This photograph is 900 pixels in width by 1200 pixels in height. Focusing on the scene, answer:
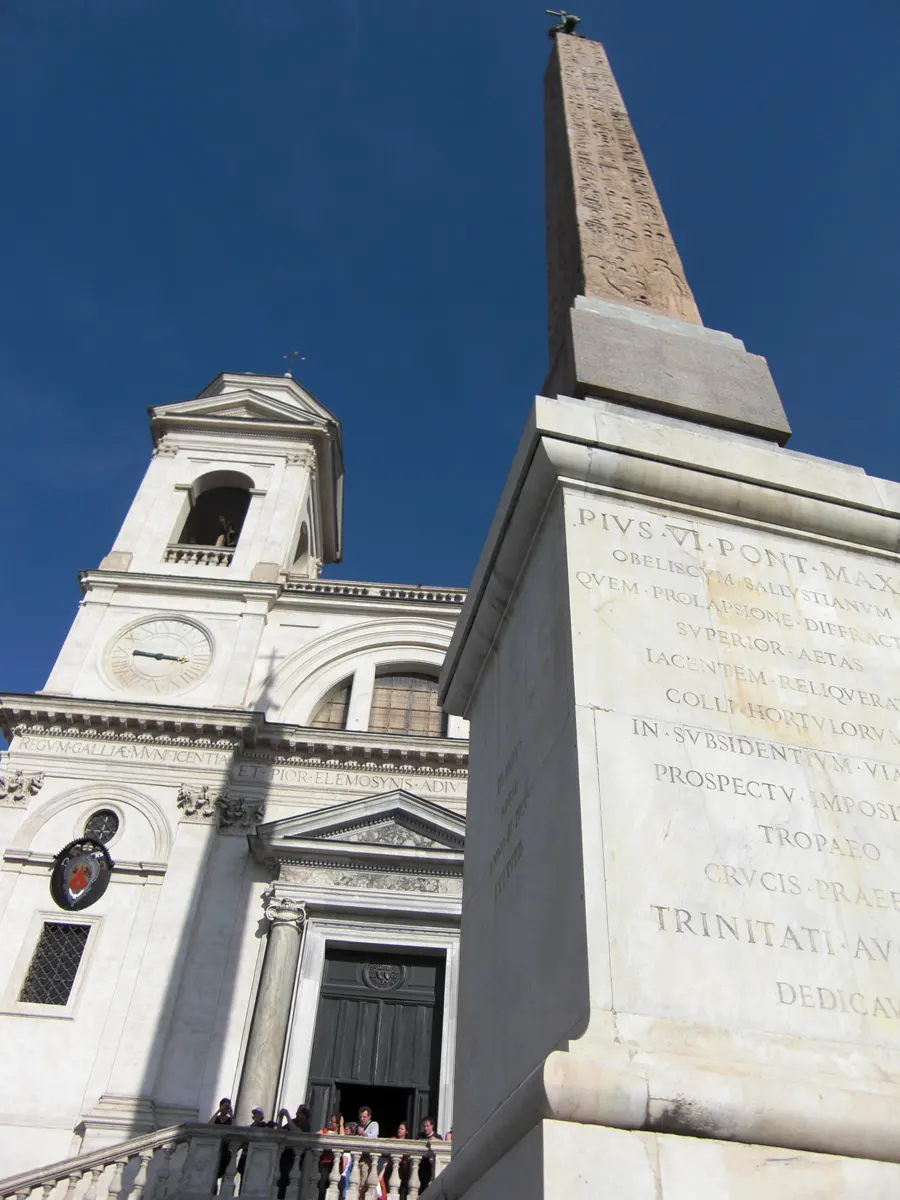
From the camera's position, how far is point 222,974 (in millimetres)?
14945

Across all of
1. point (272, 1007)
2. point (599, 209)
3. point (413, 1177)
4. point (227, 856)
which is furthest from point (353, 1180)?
point (599, 209)

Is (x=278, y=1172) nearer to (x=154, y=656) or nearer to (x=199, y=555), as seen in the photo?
(x=154, y=656)

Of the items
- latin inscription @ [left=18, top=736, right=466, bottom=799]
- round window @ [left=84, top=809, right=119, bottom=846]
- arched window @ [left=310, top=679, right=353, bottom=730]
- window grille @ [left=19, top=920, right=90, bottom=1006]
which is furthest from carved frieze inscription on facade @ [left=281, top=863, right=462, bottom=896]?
arched window @ [left=310, top=679, right=353, bottom=730]

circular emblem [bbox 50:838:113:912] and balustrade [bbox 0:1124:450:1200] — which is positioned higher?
circular emblem [bbox 50:838:113:912]

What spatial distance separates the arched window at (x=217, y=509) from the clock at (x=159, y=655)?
143 inches

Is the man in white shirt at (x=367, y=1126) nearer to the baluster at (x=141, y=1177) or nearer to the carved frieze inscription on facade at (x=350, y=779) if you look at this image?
the baluster at (x=141, y=1177)

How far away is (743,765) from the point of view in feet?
11.3

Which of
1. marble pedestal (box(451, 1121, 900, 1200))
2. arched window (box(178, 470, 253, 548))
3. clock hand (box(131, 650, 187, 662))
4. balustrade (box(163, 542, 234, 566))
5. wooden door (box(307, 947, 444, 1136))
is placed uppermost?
arched window (box(178, 470, 253, 548))

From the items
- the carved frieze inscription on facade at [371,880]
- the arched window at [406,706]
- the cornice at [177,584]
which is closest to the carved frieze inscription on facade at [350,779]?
the arched window at [406,706]

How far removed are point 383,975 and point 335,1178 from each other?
476 centimetres

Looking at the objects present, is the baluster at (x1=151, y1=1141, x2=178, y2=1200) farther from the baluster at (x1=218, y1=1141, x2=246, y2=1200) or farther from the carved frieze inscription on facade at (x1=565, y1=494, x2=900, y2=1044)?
the carved frieze inscription on facade at (x1=565, y1=494, x2=900, y2=1044)

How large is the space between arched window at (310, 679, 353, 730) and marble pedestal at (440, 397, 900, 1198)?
14.4m

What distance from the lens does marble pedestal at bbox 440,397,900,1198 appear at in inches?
99.8

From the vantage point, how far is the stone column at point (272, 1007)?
13336 millimetres
